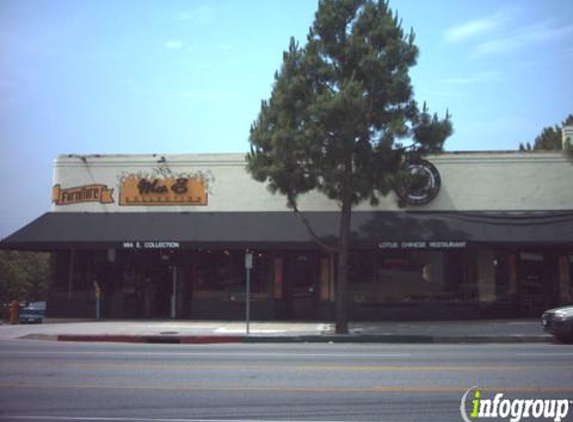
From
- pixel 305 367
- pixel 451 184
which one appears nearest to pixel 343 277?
pixel 451 184

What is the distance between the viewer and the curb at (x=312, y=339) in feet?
58.7

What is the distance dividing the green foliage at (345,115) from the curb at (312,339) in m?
4.14

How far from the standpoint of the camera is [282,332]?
63.6 feet

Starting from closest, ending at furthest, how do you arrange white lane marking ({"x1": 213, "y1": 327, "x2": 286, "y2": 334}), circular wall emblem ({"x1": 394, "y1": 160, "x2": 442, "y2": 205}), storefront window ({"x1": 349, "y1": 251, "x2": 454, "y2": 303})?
white lane marking ({"x1": 213, "y1": 327, "x2": 286, "y2": 334}), circular wall emblem ({"x1": 394, "y1": 160, "x2": 442, "y2": 205}), storefront window ({"x1": 349, "y1": 251, "x2": 454, "y2": 303})

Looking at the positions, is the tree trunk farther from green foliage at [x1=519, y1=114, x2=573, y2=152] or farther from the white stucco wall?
green foliage at [x1=519, y1=114, x2=573, y2=152]

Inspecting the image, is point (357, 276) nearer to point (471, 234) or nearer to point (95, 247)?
point (471, 234)

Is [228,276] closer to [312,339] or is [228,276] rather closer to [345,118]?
[312,339]

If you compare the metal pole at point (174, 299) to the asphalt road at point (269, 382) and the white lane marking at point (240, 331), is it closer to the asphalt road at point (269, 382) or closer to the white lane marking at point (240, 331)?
the white lane marking at point (240, 331)

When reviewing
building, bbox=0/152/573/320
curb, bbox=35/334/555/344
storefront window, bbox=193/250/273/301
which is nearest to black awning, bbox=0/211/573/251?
building, bbox=0/152/573/320

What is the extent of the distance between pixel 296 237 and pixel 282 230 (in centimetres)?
71

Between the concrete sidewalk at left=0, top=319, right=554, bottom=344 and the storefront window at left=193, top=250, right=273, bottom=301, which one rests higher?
the storefront window at left=193, top=250, right=273, bottom=301

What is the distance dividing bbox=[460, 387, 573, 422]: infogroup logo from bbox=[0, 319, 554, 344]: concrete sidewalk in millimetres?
9549

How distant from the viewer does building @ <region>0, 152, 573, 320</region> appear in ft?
73.0

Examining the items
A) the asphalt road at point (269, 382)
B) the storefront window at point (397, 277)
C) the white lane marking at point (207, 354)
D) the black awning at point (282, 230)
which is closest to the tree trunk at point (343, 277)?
the black awning at point (282, 230)
